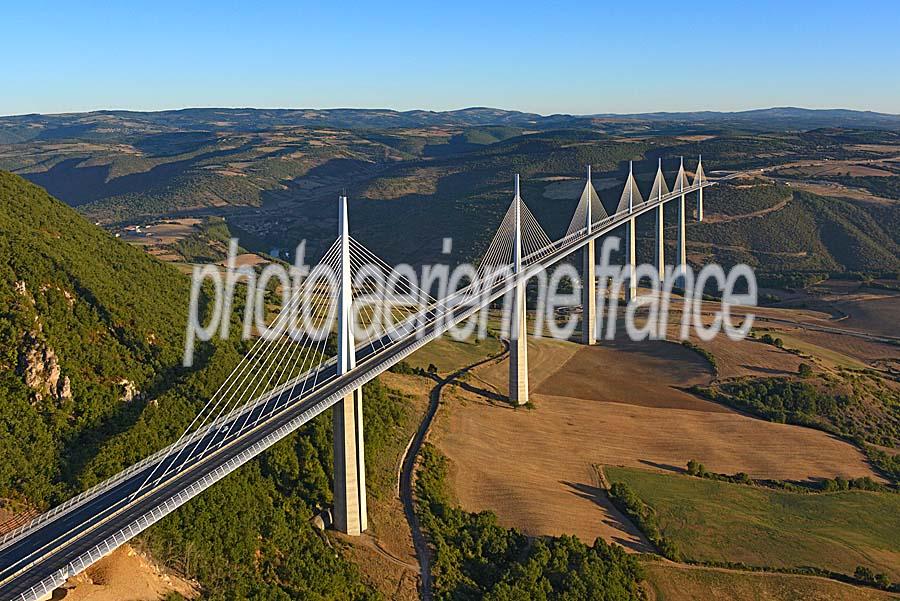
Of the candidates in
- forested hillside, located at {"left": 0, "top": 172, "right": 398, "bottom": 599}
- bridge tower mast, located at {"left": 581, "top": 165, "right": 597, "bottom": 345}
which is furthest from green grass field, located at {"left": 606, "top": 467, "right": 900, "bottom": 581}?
bridge tower mast, located at {"left": 581, "top": 165, "right": 597, "bottom": 345}

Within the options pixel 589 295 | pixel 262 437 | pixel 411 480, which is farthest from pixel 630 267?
pixel 262 437

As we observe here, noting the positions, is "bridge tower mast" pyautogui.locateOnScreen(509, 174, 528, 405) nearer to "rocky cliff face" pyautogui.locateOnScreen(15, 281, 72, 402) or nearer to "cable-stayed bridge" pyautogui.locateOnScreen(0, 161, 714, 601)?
"cable-stayed bridge" pyautogui.locateOnScreen(0, 161, 714, 601)

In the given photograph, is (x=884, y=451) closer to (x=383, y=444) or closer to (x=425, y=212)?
(x=383, y=444)

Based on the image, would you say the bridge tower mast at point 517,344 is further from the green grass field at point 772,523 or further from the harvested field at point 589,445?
the green grass field at point 772,523

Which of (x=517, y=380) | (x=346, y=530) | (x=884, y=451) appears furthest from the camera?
(x=517, y=380)

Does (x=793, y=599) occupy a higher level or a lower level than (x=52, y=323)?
lower

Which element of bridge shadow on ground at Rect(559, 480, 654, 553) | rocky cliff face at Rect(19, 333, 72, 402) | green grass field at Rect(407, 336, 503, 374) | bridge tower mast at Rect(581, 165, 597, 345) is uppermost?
rocky cliff face at Rect(19, 333, 72, 402)

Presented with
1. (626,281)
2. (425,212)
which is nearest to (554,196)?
(425,212)
